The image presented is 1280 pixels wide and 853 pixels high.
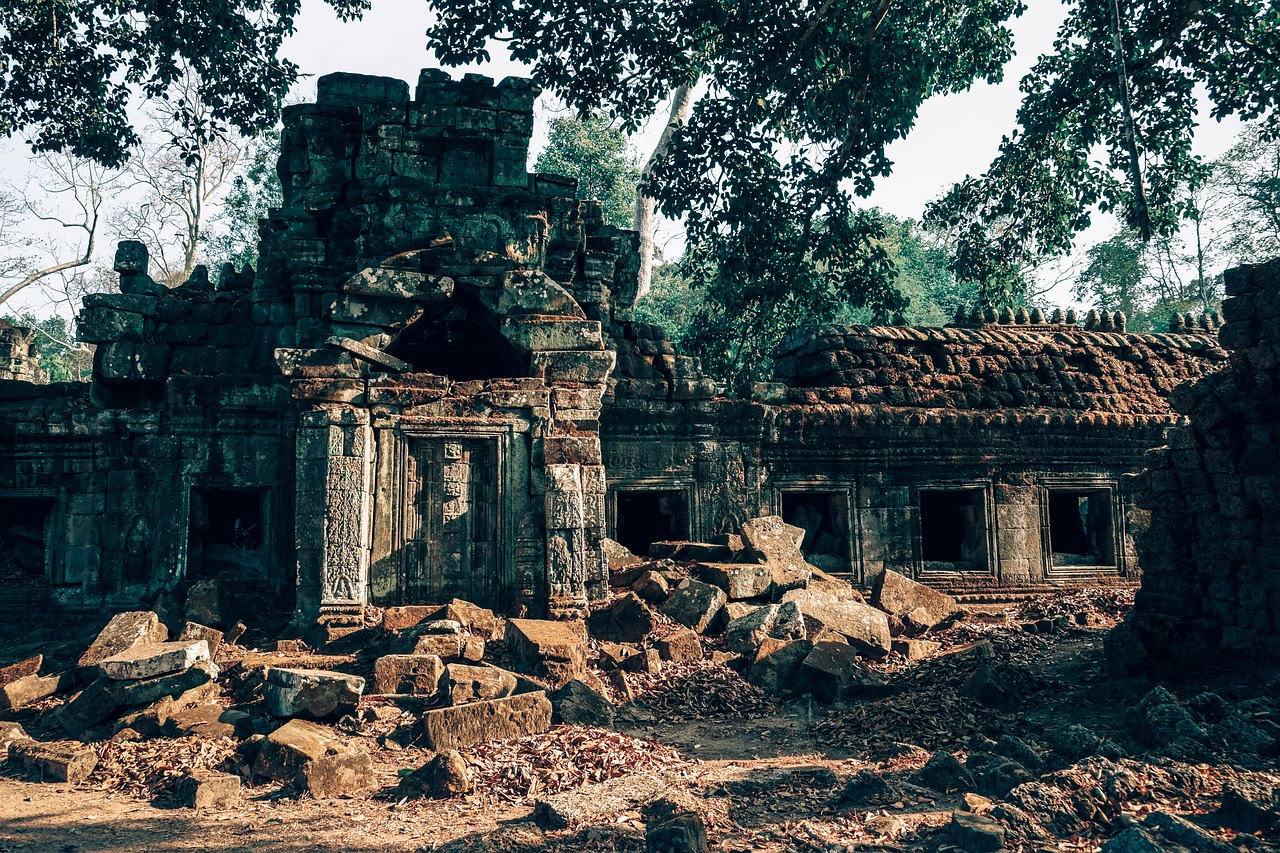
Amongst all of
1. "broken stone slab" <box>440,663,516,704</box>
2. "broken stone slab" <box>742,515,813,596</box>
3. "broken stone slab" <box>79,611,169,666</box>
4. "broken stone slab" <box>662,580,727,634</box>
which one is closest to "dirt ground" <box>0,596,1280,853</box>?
"broken stone slab" <box>440,663,516,704</box>

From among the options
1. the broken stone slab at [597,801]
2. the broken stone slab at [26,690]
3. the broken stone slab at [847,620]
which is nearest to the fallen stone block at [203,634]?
the broken stone slab at [26,690]

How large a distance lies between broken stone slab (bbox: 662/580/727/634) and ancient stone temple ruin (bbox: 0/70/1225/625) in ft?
2.69

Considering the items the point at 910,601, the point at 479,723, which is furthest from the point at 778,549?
the point at 479,723

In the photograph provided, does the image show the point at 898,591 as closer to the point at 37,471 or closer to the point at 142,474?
the point at 142,474

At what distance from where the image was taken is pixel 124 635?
726 centimetres

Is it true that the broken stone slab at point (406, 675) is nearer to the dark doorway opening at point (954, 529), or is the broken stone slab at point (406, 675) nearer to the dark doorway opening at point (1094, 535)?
the dark doorway opening at point (954, 529)

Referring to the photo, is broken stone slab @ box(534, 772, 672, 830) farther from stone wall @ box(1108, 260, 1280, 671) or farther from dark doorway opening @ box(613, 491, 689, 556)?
dark doorway opening @ box(613, 491, 689, 556)

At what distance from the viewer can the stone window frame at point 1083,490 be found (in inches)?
475

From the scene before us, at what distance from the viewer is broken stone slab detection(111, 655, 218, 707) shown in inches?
247

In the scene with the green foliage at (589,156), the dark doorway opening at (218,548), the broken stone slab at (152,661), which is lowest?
the broken stone slab at (152,661)

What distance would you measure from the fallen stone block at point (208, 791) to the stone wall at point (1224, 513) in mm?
6845

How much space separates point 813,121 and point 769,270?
2607 millimetres

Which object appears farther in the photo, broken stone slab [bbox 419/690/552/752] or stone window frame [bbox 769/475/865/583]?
stone window frame [bbox 769/475/865/583]

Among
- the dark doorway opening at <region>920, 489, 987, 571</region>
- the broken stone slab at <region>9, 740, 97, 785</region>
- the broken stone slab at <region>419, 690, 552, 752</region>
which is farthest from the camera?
the dark doorway opening at <region>920, 489, 987, 571</region>
